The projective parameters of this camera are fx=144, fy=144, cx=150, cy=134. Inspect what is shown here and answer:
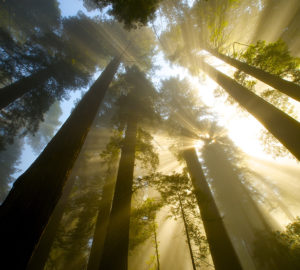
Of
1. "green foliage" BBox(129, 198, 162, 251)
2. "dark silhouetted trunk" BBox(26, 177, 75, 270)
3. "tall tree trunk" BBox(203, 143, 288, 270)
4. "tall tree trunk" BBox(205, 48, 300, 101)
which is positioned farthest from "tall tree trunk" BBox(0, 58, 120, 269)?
"tall tree trunk" BBox(203, 143, 288, 270)

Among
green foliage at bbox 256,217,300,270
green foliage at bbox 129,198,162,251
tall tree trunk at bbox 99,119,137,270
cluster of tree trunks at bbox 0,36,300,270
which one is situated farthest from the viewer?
green foliage at bbox 256,217,300,270

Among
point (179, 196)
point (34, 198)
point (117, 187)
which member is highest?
point (117, 187)

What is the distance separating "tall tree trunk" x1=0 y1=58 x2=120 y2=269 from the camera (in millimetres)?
1191

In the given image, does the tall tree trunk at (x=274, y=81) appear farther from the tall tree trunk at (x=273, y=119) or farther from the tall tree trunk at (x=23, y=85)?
the tall tree trunk at (x=23, y=85)

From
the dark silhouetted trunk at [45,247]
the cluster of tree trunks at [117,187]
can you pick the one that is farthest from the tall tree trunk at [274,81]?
the dark silhouetted trunk at [45,247]

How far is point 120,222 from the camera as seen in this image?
16.6ft

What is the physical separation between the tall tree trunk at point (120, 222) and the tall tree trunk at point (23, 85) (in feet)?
29.6

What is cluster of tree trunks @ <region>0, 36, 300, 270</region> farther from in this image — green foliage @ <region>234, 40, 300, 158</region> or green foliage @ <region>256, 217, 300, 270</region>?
green foliage @ <region>256, 217, 300, 270</region>

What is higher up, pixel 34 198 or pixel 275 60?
pixel 275 60

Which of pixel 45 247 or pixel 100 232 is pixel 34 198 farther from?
pixel 45 247

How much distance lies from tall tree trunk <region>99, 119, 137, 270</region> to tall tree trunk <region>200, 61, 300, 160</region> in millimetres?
5137

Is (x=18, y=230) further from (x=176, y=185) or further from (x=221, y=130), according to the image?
(x=221, y=130)

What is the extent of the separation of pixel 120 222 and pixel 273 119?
237 inches

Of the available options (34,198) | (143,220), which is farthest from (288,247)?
(34,198)
